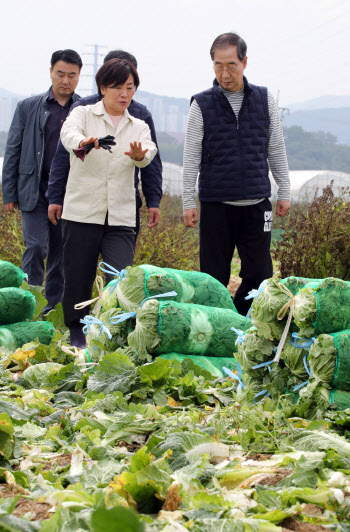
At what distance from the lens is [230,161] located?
5.11 m

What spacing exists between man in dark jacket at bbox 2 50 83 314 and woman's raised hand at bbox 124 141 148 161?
1.48m

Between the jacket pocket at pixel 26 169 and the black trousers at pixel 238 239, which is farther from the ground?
the jacket pocket at pixel 26 169

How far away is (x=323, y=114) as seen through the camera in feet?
321

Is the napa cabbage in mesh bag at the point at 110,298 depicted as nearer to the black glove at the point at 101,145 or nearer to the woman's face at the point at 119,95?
the black glove at the point at 101,145

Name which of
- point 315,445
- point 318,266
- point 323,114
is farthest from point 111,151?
point 323,114

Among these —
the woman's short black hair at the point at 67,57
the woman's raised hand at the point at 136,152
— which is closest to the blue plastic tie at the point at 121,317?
the woman's raised hand at the point at 136,152

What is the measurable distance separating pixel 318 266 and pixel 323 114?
9583 cm

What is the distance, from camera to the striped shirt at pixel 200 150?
5.13m

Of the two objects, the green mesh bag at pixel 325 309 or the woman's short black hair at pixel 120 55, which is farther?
the woman's short black hair at pixel 120 55

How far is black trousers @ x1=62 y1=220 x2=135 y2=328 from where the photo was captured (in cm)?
480

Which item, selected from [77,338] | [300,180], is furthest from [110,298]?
[300,180]

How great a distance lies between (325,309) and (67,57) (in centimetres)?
376

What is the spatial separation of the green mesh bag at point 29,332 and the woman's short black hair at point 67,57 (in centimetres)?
229

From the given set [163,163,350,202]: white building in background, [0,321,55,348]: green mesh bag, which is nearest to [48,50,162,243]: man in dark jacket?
[0,321,55,348]: green mesh bag
